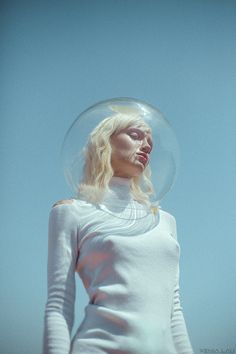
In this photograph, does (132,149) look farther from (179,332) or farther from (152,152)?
(179,332)

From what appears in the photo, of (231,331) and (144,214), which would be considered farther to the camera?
(231,331)

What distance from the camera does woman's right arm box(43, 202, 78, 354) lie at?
0.66 metres

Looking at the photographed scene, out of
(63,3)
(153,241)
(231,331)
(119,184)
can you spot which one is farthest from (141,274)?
(63,3)

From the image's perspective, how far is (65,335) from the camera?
66 cm

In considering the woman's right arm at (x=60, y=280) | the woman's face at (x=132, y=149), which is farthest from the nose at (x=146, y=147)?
the woman's right arm at (x=60, y=280)

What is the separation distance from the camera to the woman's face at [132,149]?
2.60 ft

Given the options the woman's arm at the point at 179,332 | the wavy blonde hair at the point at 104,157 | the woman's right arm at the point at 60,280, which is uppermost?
the wavy blonde hair at the point at 104,157

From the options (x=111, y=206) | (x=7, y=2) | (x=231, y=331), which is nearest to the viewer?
(x=111, y=206)

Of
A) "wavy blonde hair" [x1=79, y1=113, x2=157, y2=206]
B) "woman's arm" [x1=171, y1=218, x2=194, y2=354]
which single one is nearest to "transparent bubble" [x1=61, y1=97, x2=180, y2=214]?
"wavy blonde hair" [x1=79, y1=113, x2=157, y2=206]

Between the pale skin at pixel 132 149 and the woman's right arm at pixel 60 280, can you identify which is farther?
the pale skin at pixel 132 149

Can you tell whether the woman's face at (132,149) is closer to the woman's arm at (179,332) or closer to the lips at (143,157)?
the lips at (143,157)

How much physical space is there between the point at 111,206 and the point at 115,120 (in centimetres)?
14

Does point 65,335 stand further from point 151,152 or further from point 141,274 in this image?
point 151,152

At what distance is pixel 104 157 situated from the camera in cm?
79
